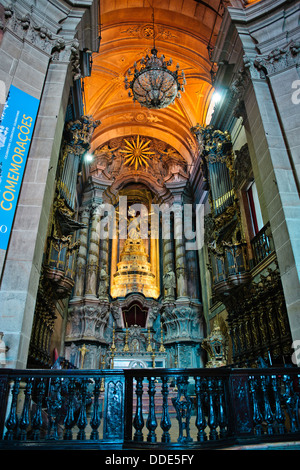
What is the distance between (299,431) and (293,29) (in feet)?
25.8

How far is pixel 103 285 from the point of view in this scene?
15141mm

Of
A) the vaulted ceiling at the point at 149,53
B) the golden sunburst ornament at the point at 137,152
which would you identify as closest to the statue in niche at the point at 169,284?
the vaulted ceiling at the point at 149,53

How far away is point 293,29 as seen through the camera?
7.35m

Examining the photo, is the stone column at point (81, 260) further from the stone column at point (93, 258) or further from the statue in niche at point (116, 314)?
the statue in niche at point (116, 314)

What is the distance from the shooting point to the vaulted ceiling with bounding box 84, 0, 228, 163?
11.8 meters

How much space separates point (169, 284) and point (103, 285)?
3091mm

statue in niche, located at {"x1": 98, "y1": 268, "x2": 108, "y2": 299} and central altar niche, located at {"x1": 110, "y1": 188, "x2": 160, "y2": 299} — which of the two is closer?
statue in niche, located at {"x1": 98, "y1": 268, "x2": 108, "y2": 299}

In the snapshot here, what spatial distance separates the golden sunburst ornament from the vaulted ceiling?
0.70 m

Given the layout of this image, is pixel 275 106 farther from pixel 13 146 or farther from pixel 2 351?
pixel 2 351

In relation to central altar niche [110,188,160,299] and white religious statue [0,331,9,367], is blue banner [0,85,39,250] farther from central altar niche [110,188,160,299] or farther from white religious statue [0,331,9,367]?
central altar niche [110,188,160,299]

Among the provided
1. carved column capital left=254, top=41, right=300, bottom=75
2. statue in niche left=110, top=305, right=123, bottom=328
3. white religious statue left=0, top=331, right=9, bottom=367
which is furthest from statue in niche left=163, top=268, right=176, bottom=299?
white religious statue left=0, top=331, right=9, bottom=367

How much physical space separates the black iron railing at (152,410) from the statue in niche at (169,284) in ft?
37.6
